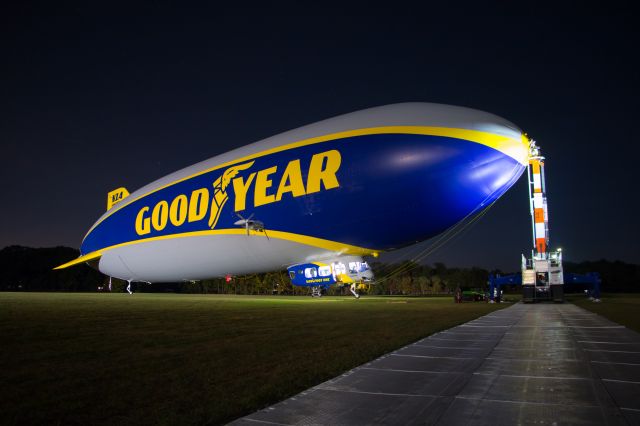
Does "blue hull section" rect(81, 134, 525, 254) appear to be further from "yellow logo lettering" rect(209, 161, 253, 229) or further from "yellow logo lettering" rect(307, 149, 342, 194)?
"yellow logo lettering" rect(209, 161, 253, 229)

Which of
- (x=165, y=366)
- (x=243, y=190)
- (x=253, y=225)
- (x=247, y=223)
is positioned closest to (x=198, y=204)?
(x=243, y=190)

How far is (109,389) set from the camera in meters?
6.29

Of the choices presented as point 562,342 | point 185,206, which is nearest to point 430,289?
point 185,206

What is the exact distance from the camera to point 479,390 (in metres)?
6.17

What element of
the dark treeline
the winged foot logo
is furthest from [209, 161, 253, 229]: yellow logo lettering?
the dark treeline

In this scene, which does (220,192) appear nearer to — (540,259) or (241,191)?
(241,191)

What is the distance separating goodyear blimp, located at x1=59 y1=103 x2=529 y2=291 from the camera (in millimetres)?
17828

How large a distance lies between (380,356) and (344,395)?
10.6ft

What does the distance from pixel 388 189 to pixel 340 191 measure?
2.07 m

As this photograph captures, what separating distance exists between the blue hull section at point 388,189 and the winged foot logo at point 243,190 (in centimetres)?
14

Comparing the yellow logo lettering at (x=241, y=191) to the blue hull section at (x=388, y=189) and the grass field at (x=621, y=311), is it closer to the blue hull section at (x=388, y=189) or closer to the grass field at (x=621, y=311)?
the blue hull section at (x=388, y=189)

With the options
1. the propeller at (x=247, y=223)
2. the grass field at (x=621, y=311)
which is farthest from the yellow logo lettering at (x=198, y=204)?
the grass field at (x=621, y=311)

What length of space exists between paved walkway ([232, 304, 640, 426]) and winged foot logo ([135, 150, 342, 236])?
34.8 ft

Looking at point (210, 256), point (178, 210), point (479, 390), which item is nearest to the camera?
point (479, 390)
